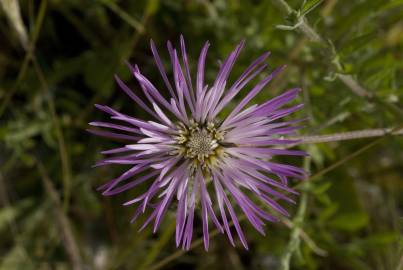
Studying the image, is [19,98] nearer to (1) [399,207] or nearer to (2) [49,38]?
(2) [49,38]

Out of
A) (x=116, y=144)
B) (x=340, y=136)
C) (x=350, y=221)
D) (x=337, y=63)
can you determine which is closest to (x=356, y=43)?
(x=337, y=63)

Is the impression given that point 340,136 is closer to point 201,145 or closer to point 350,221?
point 201,145

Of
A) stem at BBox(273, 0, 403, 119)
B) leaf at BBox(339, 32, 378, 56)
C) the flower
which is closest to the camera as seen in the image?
the flower

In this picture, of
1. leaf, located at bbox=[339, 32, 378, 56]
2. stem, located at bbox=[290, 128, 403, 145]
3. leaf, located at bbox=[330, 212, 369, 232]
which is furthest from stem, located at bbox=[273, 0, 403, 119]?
leaf, located at bbox=[330, 212, 369, 232]

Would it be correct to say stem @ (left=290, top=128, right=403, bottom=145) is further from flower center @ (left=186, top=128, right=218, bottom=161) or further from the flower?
flower center @ (left=186, top=128, right=218, bottom=161)

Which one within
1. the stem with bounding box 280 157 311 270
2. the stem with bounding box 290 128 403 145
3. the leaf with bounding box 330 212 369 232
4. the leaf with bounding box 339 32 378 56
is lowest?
the stem with bounding box 280 157 311 270

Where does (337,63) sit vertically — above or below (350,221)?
above
